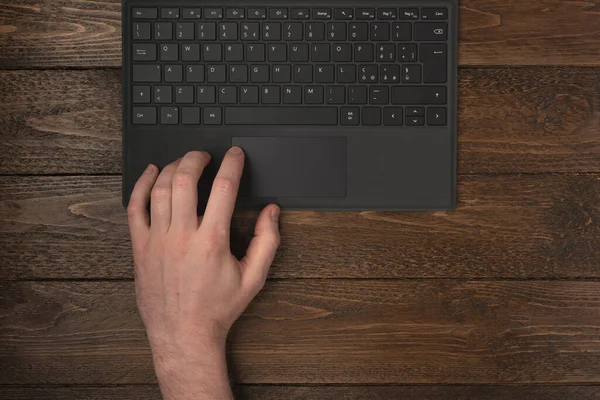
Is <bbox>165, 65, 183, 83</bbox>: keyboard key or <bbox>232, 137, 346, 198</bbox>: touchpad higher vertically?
<bbox>165, 65, 183, 83</bbox>: keyboard key

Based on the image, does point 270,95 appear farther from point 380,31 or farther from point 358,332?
point 358,332

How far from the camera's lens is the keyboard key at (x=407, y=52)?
0.80 m

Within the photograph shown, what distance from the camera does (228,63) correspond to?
80 centimetres

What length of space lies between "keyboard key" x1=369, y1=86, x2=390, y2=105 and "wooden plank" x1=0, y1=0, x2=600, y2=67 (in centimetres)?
16

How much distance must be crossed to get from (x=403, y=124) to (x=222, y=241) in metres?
0.36

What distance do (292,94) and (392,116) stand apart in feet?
0.56

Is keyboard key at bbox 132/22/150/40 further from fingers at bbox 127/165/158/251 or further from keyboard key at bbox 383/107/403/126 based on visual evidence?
keyboard key at bbox 383/107/403/126

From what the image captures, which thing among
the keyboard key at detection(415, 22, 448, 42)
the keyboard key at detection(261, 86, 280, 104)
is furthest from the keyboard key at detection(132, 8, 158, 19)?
the keyboard key at detection(415, 22, 448, 42)

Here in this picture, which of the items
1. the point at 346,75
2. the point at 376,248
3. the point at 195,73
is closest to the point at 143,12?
the point at 195,73

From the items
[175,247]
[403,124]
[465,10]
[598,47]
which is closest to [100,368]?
[175,247]

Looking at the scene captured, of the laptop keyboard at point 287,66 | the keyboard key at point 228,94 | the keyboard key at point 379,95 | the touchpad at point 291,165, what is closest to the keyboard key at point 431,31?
the laptop keyboard at point 287,66

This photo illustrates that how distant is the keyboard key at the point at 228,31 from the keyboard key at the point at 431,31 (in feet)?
1.00

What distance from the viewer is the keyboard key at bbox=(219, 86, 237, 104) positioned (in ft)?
2.61

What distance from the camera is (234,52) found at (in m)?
0.80
